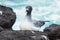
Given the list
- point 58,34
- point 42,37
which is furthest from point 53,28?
point 42,37

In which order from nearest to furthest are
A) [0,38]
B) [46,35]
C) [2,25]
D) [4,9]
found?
1. [0,38]
2. [46,35]
3. [2,25]
4. [4,9]

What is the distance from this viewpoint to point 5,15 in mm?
8844

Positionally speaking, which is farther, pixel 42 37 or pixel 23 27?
pixel 23 27

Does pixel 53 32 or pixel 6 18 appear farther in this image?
pixel 6 18

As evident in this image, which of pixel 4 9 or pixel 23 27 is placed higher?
pixel 4 9

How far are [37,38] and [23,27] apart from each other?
2.84m

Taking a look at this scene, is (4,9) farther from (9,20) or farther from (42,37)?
(42,37)

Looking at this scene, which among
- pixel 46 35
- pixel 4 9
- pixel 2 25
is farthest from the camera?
pixel 4 9

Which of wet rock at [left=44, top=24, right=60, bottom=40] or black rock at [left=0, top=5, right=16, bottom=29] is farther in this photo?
black rock at [left=0, top=5, right=16, bottom=29]

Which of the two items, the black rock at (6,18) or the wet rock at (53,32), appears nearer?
the wet rock at (53,32)

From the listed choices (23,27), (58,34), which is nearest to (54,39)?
(58,34)

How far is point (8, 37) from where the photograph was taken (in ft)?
19.4

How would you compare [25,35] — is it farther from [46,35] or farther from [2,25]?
[2,25]

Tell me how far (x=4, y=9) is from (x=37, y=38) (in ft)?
11.2
